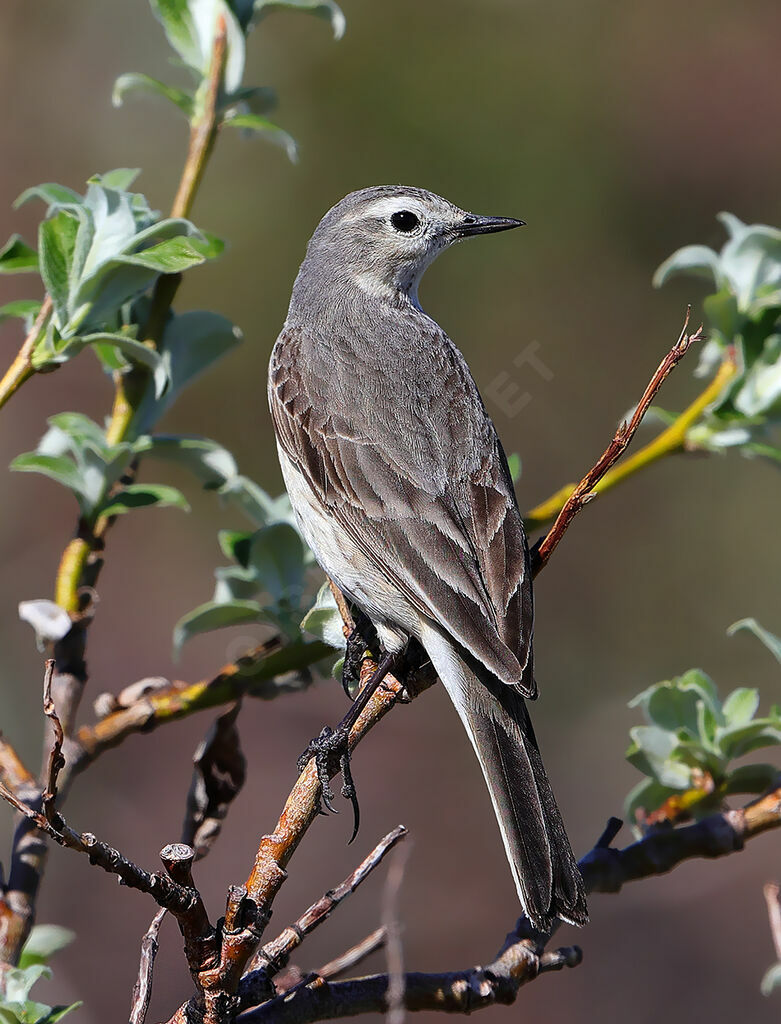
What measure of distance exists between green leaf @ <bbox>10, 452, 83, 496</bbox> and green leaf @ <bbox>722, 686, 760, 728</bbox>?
1.41m

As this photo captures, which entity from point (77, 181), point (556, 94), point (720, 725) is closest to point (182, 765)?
point (77, 181)

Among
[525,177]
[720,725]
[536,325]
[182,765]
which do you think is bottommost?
[720,725]

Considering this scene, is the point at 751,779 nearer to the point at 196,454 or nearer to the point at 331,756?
the point at 331,756

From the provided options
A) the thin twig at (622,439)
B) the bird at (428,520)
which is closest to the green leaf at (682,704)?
the bird at (428,520)

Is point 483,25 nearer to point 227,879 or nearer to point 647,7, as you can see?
point 647,7

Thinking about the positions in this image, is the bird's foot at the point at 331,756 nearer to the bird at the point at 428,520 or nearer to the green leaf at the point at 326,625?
the bird at the point at 428,520

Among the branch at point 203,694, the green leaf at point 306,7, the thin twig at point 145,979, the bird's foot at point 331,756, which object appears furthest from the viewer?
the green leaf at point 306,7

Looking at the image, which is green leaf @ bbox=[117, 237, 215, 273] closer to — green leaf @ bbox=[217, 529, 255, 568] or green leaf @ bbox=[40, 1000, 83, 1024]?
green leaf @ bbox=[217, 529, 255, 568]

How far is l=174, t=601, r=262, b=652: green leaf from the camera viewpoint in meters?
2.39

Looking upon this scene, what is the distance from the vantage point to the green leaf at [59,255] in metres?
2.21

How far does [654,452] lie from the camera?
8.70 ft

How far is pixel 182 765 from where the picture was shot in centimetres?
521

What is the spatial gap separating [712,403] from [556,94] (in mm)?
4025

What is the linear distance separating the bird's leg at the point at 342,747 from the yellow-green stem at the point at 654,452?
480mm
